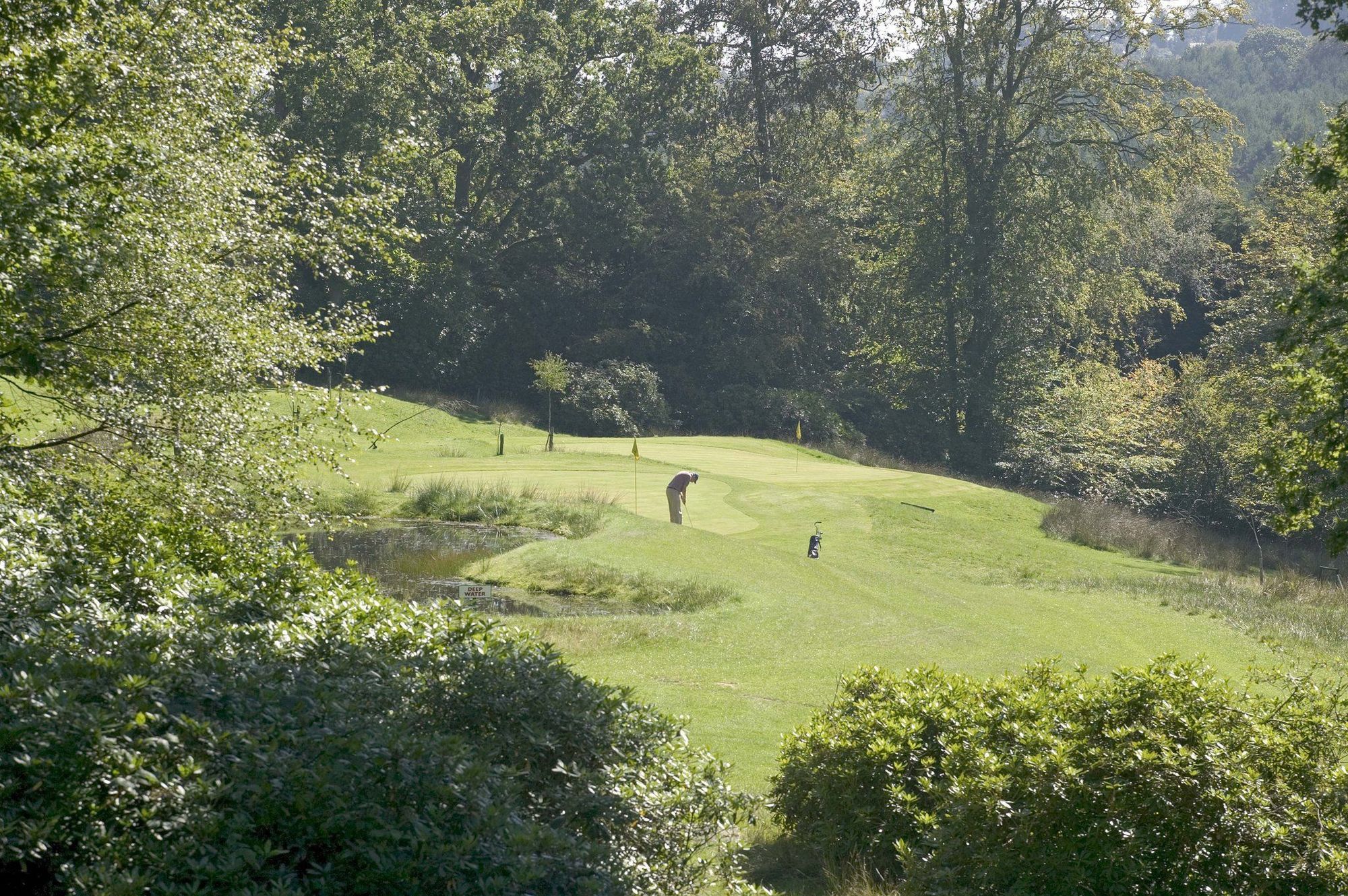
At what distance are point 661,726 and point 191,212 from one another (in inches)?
338

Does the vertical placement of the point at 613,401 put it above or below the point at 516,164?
below

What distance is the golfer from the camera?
22891mm

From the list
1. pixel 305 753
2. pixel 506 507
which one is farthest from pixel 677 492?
pixel 305 753

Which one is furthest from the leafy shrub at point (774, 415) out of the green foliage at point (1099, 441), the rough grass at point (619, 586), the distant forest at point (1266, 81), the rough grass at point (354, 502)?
the distant forest at point (1266, 81)

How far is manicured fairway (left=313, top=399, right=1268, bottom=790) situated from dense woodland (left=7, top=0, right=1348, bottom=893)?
10.5ft

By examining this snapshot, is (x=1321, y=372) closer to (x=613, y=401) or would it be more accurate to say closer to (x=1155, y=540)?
(x=1155, y=540)

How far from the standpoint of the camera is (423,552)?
2083cm

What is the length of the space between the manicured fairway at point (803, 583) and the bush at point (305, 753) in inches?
131

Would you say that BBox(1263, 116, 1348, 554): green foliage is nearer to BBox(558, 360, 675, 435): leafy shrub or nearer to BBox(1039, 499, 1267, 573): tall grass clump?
BBox(1039, 499, 1267, 573): tall grass clump

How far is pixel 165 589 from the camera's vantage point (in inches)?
229

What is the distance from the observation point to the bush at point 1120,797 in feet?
16.8

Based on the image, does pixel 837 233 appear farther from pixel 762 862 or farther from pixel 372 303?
pixel 762 862

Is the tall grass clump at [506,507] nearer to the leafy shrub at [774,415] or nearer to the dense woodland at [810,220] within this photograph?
the dense woodland at [810,220]

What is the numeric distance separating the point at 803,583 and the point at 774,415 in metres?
30.8
